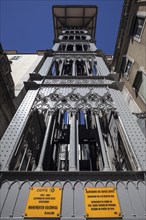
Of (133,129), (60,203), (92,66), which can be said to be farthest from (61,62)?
(60,203)

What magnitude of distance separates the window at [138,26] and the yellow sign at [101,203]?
37.4 feet

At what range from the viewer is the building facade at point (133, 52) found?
457 inches

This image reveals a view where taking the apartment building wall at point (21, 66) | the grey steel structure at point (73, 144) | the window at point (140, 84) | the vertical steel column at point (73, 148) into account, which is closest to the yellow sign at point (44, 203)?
the grey steel structure at point (73, 144)

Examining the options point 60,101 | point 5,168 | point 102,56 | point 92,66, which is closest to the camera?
point 5,168

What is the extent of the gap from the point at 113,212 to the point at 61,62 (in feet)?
33.0

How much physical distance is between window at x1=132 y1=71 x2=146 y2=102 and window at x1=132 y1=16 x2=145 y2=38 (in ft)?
9.38

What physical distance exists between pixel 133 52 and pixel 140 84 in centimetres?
303

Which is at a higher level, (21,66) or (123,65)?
(21,66)

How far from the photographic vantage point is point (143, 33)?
37.6 feet

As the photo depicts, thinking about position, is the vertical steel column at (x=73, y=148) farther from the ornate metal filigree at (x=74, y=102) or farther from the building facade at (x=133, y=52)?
the building facade at (x=133, y=52)

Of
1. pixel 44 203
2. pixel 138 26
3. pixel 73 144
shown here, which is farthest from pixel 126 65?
pixel 44 203

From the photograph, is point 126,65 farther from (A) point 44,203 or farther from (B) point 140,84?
(A) point 44,203

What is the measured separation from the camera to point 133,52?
13.4 m

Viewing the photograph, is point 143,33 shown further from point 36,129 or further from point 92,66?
point 36,129
